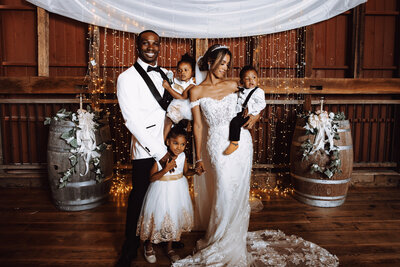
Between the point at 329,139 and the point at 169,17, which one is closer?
the point at 329,139

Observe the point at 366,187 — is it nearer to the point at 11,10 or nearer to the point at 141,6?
the point at 141,6

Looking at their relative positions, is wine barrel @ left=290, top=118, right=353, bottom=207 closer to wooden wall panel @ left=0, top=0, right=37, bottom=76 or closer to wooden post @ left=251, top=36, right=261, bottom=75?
wooden post @ left=251, top=36, right=261, bottom=75

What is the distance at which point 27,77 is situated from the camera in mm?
3904

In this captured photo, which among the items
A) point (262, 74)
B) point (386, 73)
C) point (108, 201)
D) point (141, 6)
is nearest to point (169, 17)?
point (141, 6)

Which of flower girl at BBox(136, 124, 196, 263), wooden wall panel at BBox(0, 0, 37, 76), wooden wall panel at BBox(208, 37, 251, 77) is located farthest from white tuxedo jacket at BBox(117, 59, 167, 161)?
wooden wall panel at BBox(0, 0, 37, 76)

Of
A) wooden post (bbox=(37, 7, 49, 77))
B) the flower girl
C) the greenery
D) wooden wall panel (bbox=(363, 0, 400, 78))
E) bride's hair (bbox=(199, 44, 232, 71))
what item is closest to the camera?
bride's hair (bbox=(199, 44, 232, 71))

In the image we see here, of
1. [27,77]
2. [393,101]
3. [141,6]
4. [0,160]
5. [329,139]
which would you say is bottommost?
[0,160]

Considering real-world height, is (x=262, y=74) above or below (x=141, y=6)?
below

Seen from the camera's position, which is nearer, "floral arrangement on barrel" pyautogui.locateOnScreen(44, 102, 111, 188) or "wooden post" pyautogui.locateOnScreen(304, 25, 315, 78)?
"floral arrangement on barrel" pyautogui.locateOnScreen(44, 102, 111, 188)

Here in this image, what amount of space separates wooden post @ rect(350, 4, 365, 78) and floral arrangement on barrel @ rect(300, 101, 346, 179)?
1.22 m

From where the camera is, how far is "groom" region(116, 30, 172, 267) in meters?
2.11

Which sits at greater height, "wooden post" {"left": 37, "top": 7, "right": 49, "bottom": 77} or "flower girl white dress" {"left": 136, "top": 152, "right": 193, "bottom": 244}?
"wooden post" {"left": 37, "top": 7, "right": 49, "bottom": 77}

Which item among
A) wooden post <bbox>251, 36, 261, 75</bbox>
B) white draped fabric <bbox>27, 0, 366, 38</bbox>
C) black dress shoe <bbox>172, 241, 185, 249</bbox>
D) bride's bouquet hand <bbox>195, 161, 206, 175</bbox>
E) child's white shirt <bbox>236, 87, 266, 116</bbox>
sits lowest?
black dress shoe <bbox>172, 241, 185, 249</bbox>

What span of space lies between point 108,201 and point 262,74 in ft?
8.99
